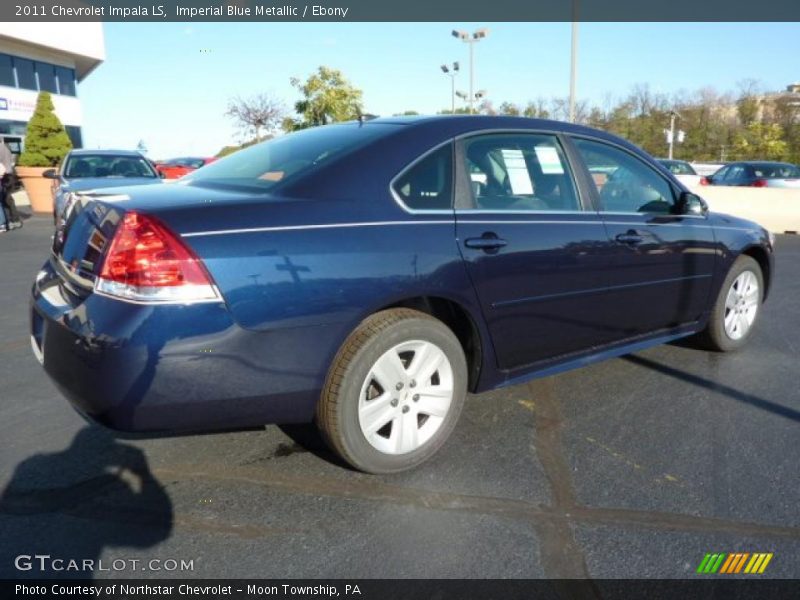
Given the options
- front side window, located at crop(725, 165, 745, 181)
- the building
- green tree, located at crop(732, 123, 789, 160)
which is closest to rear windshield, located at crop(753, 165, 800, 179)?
front side window, located at crop(725, 165, 745, 181)

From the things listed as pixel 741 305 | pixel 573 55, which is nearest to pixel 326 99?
pixel 573 55

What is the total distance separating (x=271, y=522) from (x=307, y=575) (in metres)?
0.36

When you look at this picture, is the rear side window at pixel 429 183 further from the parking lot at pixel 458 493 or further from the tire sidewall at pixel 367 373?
the parking lot at pixel 458 493

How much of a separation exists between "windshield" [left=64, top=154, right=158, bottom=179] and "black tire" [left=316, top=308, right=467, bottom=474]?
968cm

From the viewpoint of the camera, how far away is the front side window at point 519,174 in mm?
3195

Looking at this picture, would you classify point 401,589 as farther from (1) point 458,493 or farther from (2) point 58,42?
(2) point 58,42

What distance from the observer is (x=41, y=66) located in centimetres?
3056

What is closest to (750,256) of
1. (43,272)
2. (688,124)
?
(43,272)

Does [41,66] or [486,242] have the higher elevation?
[41,66]

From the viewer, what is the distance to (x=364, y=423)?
2770 millimetres

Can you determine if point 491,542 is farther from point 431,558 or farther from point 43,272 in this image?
point 43,272

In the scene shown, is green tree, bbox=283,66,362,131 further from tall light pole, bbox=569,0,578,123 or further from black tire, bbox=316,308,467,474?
black tire, bbox=316,308,467,474

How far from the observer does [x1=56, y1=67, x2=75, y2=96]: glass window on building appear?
1267 inches

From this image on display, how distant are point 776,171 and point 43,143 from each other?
21.0m
